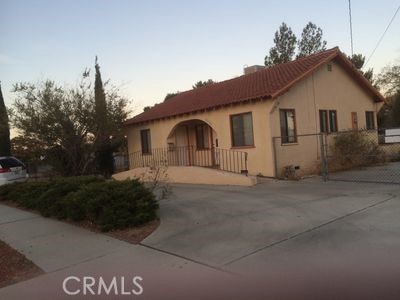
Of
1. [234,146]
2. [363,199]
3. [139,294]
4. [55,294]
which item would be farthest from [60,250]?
[234,146]

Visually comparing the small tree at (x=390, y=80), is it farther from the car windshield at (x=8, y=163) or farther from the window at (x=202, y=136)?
the car windshield at (x=8, y=163)

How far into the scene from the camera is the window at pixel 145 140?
2077 centimetres

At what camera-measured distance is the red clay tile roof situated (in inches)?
579

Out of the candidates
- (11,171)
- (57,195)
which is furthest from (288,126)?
(11,171)

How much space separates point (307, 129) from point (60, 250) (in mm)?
11693

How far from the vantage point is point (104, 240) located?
285 inches

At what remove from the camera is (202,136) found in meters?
19.0

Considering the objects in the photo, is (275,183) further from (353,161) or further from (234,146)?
(353,161)

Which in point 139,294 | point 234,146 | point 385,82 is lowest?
point 139,294

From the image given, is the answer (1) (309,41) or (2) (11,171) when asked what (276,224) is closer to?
(2) (11,171)

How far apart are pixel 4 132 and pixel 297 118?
13.0 m

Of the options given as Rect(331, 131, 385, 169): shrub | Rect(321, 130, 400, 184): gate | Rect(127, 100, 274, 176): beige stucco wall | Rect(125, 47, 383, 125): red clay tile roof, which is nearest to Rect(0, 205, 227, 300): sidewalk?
Rect(127, 100, 274, 176): beige stucco wall

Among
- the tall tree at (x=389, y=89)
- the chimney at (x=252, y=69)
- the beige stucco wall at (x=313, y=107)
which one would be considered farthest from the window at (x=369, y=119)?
the tall tree at (x=389, y=89)

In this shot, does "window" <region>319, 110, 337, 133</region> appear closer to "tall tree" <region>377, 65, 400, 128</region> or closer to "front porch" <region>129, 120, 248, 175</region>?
"front porch" <region>129, 120, 248, 175</region>
